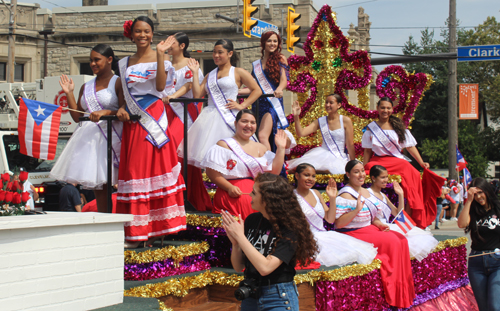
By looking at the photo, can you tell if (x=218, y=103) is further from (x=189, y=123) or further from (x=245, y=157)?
(x=245, y=157)

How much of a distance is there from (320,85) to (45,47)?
712 inches

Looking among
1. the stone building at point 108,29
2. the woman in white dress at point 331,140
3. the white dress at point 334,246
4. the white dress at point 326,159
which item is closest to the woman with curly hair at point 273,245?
the white dress at point 334,246

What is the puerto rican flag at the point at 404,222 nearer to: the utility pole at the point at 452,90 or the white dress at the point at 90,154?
the white dress at the point at 90,154

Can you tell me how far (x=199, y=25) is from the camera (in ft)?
73.9

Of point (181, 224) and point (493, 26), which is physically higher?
point (493, 26)

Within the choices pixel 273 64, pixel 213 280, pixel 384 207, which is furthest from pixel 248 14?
pixel 213 280

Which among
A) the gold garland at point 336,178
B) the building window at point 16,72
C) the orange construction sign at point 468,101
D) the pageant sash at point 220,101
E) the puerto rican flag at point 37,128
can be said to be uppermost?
the building window at point 16,72

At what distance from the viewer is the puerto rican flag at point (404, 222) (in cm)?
639

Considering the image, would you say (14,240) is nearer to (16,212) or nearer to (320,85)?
(16,212)

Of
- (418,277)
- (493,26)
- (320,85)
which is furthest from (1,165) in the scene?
(493,26)

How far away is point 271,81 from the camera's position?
6.68 m

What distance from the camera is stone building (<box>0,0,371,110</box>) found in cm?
2208

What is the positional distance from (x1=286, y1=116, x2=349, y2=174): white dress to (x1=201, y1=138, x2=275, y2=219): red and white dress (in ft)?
6.94

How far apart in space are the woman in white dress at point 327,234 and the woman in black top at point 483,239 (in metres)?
1.07
